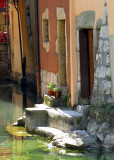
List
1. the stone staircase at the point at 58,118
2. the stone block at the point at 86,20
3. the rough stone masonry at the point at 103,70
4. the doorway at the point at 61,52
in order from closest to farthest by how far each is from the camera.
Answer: the rough stone masonry at the point at 103,70
the stone staircase at the point at 58,118
the stone block at the point at 86,20
the doorway at the point at 61,52

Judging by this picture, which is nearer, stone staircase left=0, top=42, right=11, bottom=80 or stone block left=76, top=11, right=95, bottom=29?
stone block left=76, top=11, right=95, bottom=29

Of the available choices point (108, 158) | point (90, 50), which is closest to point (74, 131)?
point (108, 158)

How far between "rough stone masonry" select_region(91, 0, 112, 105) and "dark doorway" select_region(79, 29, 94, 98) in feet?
4.45

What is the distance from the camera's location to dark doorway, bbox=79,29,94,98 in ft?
40.8

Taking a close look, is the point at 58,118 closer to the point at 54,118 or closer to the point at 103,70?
the point at 54,118

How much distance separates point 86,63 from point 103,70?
1647mm

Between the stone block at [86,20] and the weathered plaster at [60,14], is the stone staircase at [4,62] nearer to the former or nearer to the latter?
the weathered plaster at [60,14]

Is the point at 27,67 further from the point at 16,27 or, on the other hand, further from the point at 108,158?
the point at 108,158

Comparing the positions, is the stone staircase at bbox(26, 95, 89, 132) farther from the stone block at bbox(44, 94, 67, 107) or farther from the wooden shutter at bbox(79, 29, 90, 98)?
the wooden shutter at bbox(79, 29, 90, 98)

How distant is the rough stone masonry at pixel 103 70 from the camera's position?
10.8 metres

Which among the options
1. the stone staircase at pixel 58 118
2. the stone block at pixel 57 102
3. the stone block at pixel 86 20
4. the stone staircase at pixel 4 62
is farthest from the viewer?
the stone staircase at pixel 4 62

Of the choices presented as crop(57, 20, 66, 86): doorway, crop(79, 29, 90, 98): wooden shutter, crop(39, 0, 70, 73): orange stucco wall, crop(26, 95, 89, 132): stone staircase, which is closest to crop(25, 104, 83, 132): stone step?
crop(26, 95, 89, 132): stone staircase

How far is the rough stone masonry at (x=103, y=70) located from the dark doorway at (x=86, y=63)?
1357 millimetres

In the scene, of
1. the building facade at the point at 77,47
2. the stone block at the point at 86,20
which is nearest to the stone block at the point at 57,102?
the building facade at the point at 77,47
